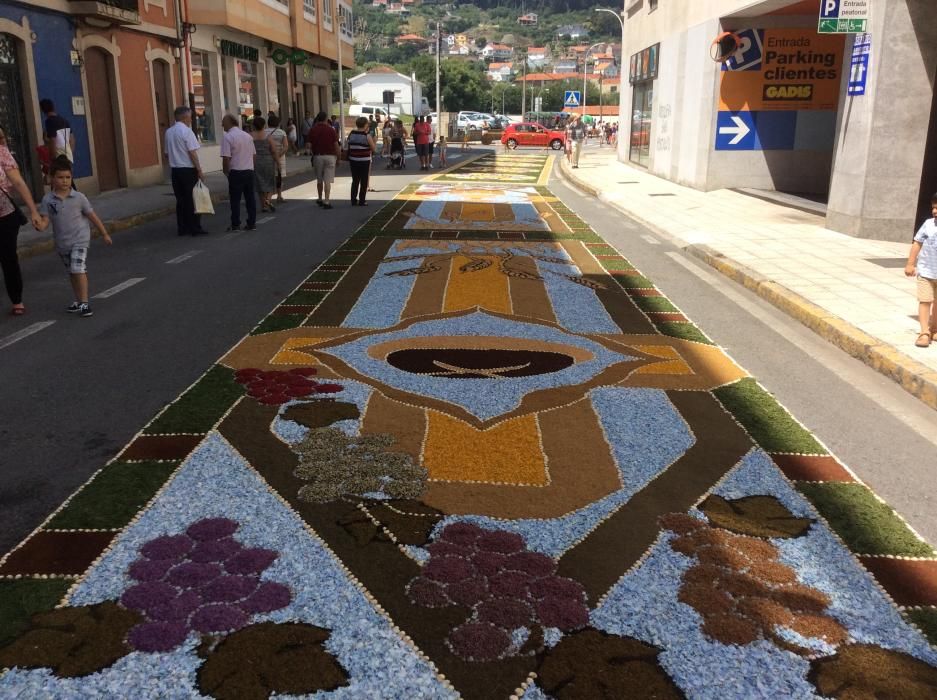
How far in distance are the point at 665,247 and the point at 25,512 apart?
10.3 meters

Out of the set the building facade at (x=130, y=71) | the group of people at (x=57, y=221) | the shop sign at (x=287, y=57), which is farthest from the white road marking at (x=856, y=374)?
the shop sign at (x=287, y=57)

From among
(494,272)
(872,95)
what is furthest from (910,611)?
(872,95)

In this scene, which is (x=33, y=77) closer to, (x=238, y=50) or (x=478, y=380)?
(x=238, y=50)

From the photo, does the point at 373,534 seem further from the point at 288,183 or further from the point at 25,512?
the point at 288,183

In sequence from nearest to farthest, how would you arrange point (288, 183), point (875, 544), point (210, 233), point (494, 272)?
point (875, 544)
point (494, 272)
point (210, 233)
point (288, 183)

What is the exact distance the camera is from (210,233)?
44.7 ft

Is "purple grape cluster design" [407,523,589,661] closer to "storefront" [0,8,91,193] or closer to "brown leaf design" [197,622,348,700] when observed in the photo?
"brown leaf design" [197,622,348,700]

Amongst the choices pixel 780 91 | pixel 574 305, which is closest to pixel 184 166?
pixel 574 305

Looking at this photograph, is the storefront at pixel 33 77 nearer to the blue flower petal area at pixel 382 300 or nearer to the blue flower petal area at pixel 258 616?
the blue flower petal area at pixel 382 300

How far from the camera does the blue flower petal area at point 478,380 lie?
219 inches

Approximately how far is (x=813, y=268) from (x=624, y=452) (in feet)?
21.4

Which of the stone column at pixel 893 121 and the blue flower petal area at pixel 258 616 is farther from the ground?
the stone column at pixel 893 121

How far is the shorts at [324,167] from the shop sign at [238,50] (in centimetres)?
1299

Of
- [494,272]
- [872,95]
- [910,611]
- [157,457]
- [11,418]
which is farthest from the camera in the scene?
[872,95]
